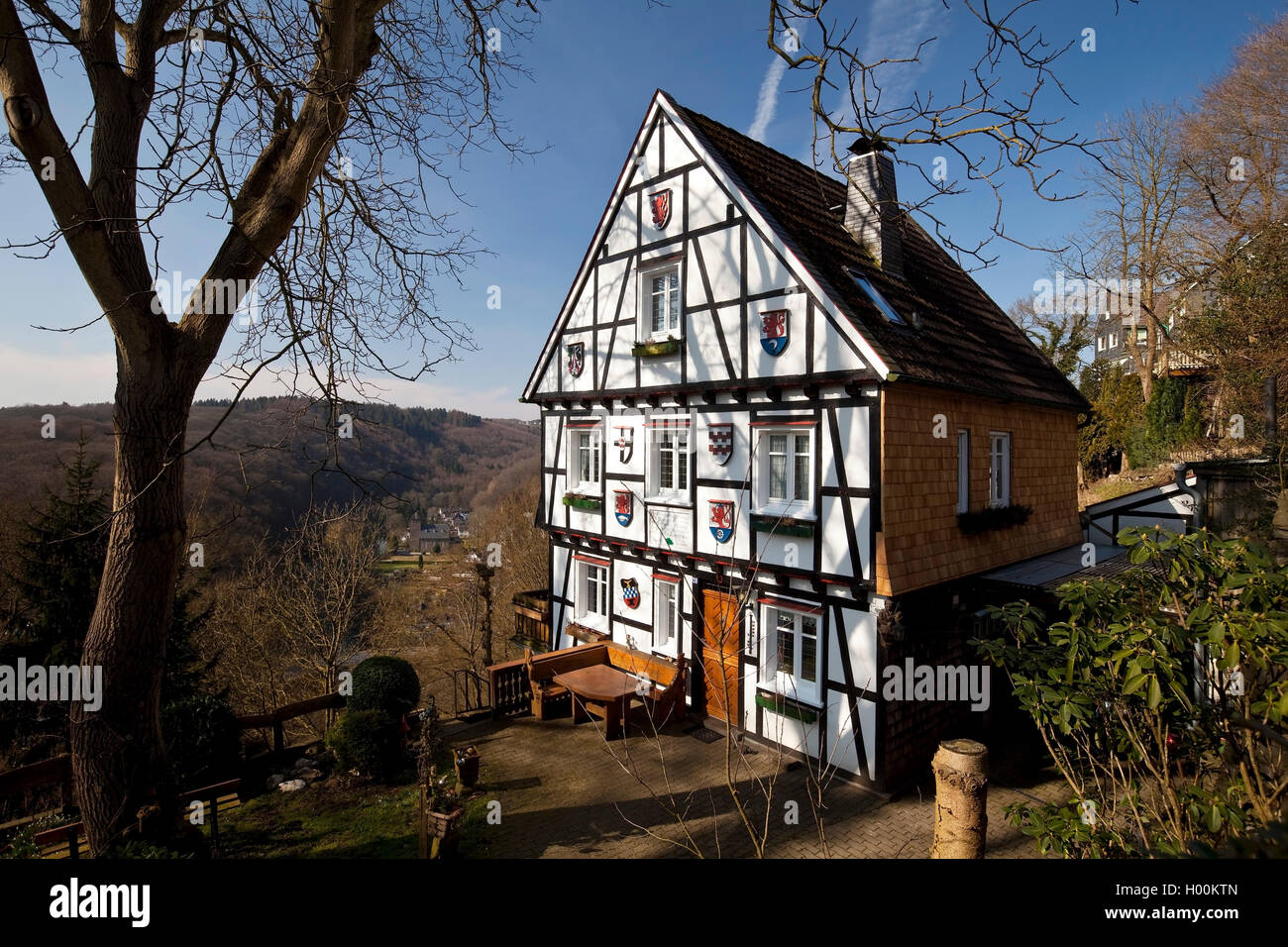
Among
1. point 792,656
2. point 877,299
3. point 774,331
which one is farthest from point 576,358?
point 792,656

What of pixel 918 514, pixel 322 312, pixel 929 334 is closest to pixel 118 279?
pixel 322 312

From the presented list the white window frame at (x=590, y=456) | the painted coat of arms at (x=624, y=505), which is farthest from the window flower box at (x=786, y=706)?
the white window frame at (x=590, y=456)

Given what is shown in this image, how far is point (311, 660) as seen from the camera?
1752 cm

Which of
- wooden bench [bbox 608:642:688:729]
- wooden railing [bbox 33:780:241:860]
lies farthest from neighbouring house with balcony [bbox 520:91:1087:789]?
wooden railing [bbox 33:780:241:860]

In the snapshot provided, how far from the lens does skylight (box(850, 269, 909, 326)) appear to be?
9953mm

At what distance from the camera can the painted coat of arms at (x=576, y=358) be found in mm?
13672

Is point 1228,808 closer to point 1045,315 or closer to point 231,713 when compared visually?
point 231,713

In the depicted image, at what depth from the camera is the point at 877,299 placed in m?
10.2

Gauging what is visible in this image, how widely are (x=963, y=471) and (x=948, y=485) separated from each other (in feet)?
2.55

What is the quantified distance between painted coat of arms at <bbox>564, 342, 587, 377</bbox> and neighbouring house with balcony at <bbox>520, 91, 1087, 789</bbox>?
0.20 feet

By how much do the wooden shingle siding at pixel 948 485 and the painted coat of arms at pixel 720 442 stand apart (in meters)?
2.63

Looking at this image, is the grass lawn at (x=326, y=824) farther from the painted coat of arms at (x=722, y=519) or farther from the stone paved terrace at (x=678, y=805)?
the painted coat of arms at (x=722, y=519)

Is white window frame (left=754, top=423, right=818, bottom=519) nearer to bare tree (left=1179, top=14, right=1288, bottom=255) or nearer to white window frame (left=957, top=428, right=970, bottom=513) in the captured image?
white window frame (left=957, top=428, right=970, bottom=513)

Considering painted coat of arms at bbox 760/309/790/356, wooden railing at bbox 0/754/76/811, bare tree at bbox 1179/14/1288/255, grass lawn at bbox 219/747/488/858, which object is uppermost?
bare tree at bbox 1179/14/1288/255
